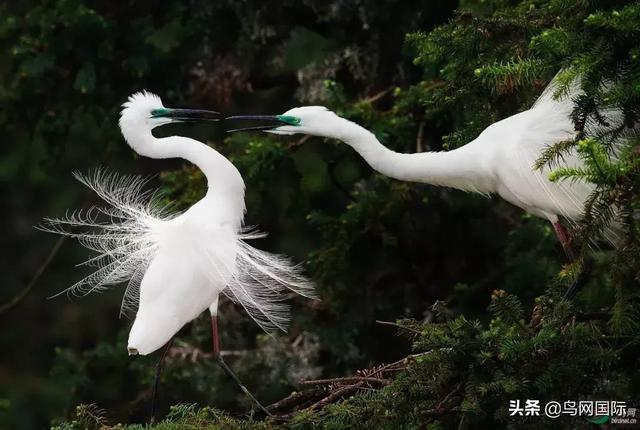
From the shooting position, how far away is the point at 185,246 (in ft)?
11.7

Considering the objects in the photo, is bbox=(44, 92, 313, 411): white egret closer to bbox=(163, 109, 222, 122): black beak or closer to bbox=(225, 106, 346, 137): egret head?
bbox=(163, 109, 222, 122): black beak

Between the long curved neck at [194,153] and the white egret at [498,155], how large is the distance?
7.8 inches

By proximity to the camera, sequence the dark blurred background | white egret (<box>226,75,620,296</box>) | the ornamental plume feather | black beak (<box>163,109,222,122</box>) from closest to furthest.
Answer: white egret (<box>226,75,620,296</box>)
the ornamental plume feather
black beak (<box>163,109,222,122</box>)
the dark blurred background

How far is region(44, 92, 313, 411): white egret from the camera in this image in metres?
3.52

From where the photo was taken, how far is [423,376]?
8.61 ft

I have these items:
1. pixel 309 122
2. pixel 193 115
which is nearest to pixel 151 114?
pixel 193 115

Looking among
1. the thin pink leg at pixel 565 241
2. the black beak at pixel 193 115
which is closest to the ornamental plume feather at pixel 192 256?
the black beak at pixel 193 115

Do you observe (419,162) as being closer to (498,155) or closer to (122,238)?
(498,155)

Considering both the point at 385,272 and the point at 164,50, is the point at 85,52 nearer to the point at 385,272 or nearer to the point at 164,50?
the point at 164,50

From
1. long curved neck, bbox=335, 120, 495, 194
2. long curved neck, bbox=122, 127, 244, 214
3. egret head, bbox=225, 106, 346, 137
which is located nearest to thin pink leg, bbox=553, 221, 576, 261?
long curved neck, bbox=335, 120, 495, 194

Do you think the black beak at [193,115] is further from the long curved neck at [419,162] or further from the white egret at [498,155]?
the long curved neck at [419,162]

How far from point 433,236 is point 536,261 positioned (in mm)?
439

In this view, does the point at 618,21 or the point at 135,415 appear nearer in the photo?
the point at 618,21

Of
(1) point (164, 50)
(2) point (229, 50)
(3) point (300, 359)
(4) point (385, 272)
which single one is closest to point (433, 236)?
(4) point (385, 272)
